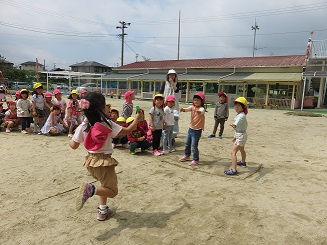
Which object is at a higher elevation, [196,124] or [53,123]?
[196,124]

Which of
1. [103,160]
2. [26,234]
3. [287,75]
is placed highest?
[287,75]

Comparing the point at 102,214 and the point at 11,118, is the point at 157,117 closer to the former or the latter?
the point at 102,214

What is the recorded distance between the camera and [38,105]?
26.3 feet

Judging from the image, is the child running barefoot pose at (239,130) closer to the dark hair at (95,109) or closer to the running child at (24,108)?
the dark hair at (95,109)

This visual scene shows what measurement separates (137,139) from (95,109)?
3180 millimetres

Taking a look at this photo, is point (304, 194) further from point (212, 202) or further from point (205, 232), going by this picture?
point (205, 232)

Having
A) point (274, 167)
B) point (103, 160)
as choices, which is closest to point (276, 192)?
point (274, 167)

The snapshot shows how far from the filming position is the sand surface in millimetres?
2729

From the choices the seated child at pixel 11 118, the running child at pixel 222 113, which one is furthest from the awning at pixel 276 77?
the seated child at pixel 11 118

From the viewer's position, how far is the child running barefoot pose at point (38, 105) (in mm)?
7879

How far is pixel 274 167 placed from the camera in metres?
5.11

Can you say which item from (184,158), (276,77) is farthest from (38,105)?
(276,77)

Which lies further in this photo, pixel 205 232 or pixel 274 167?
pixel 274 167

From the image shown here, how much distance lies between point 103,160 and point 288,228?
2.12 meters
